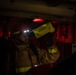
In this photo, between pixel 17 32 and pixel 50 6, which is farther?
pixel 17 32

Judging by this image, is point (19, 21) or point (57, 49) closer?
point (19, 21)

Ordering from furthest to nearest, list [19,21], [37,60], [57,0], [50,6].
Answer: [37,60]
[19,21]
[50,6]
[57,0]

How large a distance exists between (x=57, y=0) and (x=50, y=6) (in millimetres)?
232

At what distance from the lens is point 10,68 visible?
2.61 meters

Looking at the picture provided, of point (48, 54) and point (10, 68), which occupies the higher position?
point (48, 54)

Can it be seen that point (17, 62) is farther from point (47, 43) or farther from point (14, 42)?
point (47, 43)

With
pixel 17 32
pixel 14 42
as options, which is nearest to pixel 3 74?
pixel 14 42

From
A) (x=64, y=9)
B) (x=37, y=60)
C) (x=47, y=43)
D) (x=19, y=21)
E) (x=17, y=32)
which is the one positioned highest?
(x=64, y=9)

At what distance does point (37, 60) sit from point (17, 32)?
63 cm

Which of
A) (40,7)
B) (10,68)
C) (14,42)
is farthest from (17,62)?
(40,7)

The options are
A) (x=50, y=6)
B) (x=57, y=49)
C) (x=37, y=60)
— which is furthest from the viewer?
(x=57, y=49)

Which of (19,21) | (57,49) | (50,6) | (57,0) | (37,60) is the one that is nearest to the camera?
(57,0)

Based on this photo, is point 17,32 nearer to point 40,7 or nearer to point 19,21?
point 19,21

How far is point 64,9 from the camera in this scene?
2.47 m
